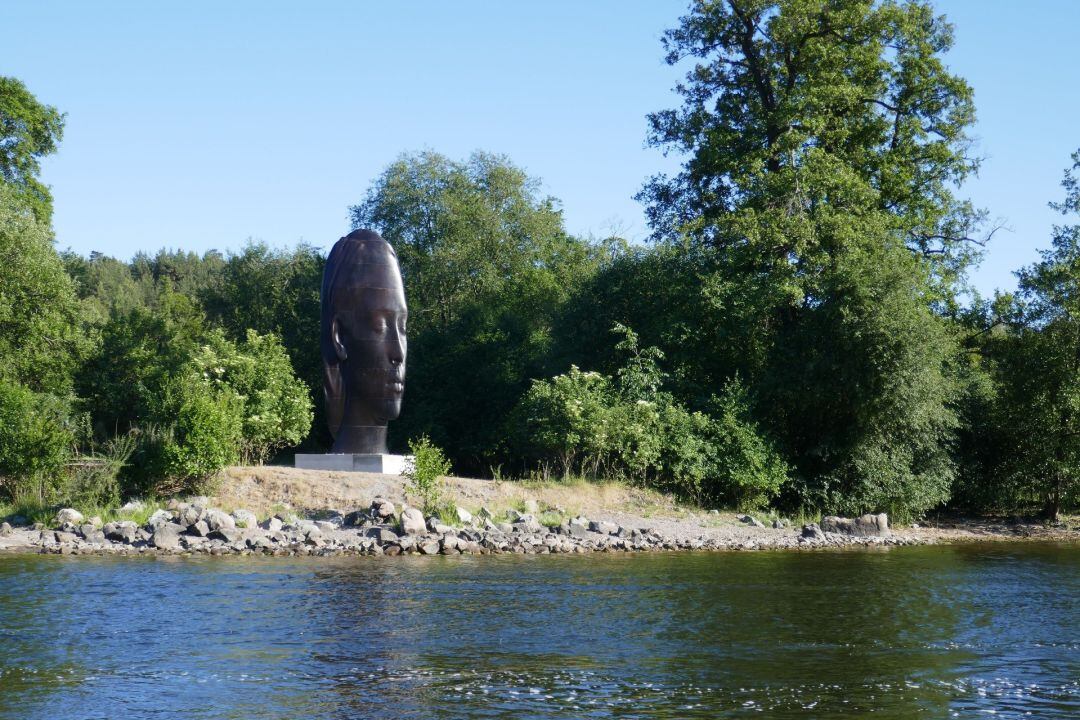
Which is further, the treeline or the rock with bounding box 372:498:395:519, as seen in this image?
the treeline

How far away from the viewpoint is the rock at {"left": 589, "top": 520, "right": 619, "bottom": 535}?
24.5m

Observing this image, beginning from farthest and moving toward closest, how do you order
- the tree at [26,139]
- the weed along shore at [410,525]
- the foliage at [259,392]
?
the tree at [26,139] < the foliage at [259,392] < the weed along shore at [410,525]

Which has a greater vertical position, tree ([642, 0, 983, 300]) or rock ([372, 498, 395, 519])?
tree ([642, 0, 983, 300])

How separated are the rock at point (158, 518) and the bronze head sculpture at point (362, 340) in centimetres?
579

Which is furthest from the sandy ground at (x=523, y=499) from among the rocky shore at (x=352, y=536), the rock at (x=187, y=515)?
the rock at (x=187, y=515)

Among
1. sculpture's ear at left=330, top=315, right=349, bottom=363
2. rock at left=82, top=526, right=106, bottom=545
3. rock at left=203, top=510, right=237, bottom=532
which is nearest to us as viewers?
rock at left=82, top=526, right=106, bottom=545

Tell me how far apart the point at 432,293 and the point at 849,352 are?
74.1 feet

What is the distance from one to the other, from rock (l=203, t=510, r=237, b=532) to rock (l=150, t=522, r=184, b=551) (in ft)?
2.17

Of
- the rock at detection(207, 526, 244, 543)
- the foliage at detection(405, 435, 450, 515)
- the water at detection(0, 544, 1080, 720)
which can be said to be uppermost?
the foliage at detection(405, 435, 450, 515)

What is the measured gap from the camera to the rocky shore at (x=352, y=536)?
21891 millimetres

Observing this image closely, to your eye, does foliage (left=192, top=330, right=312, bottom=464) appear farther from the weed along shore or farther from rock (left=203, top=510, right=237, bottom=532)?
rock (left=203, top=510, right=237, bottom=532)

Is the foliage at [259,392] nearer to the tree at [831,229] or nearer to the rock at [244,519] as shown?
the rock at [244,519]

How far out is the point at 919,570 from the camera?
20812 millimetres

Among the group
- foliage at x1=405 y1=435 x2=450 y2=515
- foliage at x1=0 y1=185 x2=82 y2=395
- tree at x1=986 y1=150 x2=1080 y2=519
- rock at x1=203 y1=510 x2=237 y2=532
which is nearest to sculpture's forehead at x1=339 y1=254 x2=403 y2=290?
foliage at x1=405 y1=435 x2=450 y2=515
